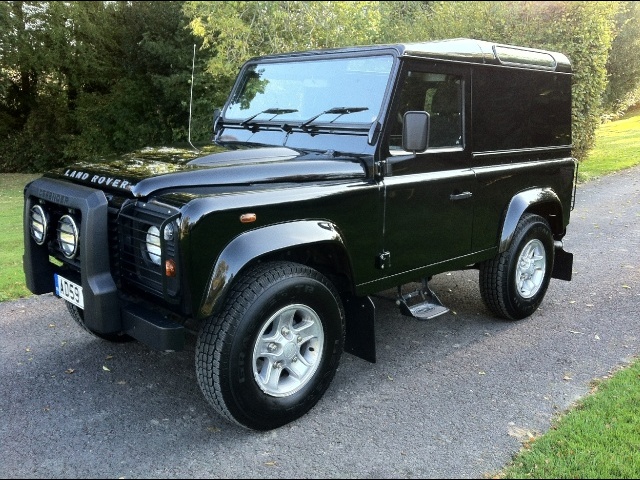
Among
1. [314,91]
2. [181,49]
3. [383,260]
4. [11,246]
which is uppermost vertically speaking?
[181,49]

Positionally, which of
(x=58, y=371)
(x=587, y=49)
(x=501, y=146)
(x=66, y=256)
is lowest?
(x=58, y=371)

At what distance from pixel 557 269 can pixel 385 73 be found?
288 cm

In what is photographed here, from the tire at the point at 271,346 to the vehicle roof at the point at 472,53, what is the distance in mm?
1628

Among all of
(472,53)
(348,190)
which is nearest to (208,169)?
(348,190)

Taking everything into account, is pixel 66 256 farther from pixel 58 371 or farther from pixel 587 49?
pixel 587 49

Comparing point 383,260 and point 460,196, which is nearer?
point 383,260

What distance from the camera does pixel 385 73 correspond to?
3945 mm

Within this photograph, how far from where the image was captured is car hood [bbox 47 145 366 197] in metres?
3.27

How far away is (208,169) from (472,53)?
223 cm

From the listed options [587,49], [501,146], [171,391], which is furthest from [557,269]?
[587,49]

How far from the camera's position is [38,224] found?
3732 mm

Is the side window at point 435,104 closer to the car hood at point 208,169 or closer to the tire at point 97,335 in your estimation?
the car hood at point 208,169

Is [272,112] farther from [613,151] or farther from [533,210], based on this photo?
[613,151]

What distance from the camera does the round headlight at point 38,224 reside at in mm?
3633
